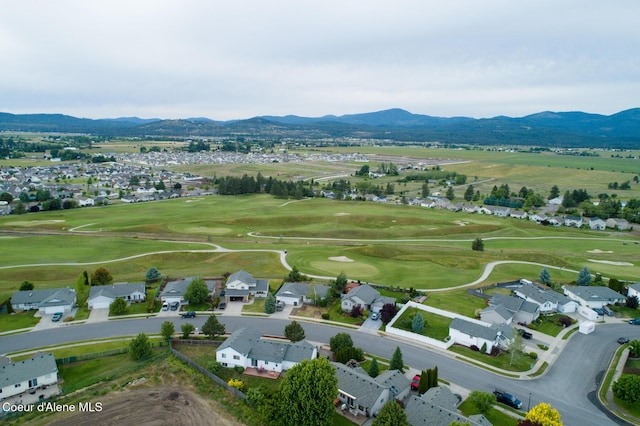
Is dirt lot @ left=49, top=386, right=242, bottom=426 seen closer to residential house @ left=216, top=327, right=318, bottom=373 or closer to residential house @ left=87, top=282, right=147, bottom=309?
residential house @ left=216, top=327, right=318, bottom=373

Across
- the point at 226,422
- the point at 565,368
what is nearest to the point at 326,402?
the point at 226,422

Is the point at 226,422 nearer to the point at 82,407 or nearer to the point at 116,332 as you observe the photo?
the point at 82,407

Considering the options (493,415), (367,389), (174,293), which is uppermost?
(174,293)

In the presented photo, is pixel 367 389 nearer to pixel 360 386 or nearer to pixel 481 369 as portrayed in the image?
pixel 360 386

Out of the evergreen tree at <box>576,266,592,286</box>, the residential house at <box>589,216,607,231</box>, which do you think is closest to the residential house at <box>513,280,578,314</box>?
the evergreen tree at <box>576,266,592,286</box>

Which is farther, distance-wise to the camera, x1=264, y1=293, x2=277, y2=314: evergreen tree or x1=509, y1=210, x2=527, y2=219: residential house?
x1=509, y1=210, x2=527, y2=219: residential house

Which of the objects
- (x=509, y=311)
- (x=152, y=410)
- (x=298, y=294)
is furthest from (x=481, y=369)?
(x=152, y=410)

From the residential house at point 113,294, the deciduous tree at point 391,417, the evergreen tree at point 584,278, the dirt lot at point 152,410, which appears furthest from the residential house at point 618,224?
the dirt lot at point 152,410

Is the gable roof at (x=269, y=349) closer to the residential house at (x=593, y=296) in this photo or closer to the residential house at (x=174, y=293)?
the residential house at (x=174, y=293)
